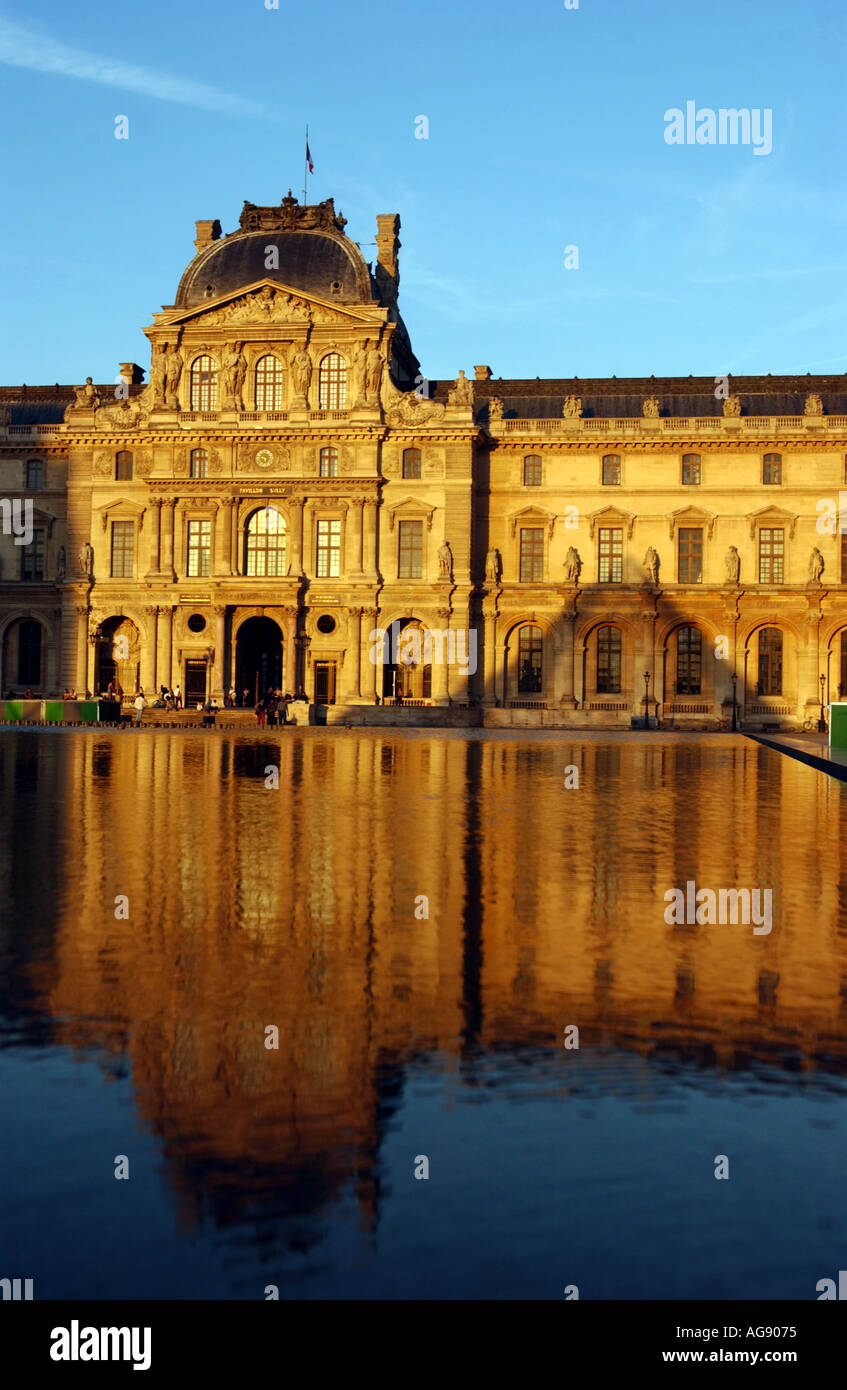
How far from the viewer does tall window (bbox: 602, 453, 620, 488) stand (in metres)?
64.9

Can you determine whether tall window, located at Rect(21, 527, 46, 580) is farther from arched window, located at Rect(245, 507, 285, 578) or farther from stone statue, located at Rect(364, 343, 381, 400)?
stone statue, located at Rect(364, 343, 381, 400)

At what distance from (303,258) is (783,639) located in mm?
30799

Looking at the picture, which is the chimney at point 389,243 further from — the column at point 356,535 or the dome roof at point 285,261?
the column at point 356,535

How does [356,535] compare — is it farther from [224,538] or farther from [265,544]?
[224,538]

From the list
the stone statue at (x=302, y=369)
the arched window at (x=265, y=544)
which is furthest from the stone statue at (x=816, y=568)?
the stone statue at (x=302, y=369)

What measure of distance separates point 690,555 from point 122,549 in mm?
29092

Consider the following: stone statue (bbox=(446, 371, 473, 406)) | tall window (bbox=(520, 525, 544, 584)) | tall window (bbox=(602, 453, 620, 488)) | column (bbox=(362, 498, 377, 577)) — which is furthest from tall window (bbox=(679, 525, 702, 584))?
column (bbox=(362, 498, 377, 577))

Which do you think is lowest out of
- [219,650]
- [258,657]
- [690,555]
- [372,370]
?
[258,657]

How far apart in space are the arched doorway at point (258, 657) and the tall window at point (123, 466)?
9.86 metres

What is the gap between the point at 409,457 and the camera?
6262 cm

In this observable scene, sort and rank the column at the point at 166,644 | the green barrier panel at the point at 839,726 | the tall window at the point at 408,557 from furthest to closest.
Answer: the column at the point at 166,644 → the tall window at the point at 408,557 → the green barrier panel at the point at 839,726

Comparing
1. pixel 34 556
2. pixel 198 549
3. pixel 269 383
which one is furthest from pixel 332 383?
pixel 34 556

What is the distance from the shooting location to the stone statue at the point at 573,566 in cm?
6362

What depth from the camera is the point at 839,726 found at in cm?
4069
